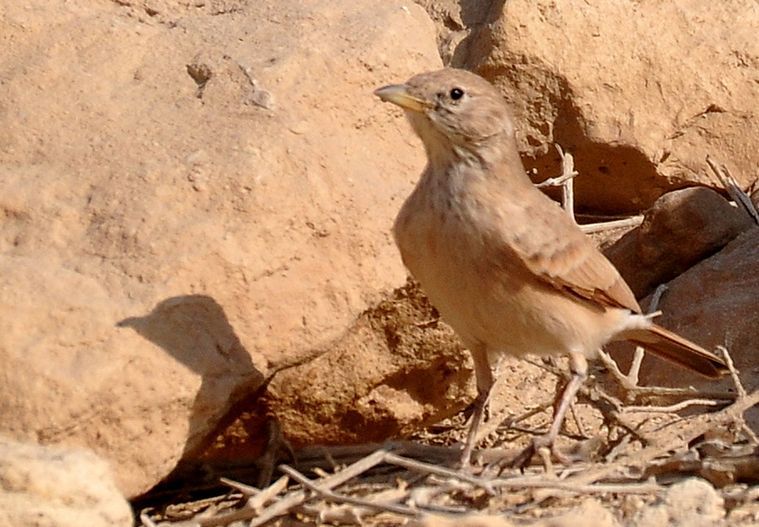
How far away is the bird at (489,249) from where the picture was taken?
5230 millimetres

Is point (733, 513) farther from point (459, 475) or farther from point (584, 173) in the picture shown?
point (584, 173)

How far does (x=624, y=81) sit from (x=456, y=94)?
2574 mm

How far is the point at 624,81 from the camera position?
7816mm

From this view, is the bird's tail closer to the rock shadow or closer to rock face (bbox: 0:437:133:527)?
the rock shadow

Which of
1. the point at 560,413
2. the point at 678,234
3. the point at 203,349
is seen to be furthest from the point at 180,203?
the point at 678,234

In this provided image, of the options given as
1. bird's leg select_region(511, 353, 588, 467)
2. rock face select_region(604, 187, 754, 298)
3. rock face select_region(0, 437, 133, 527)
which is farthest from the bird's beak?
rock face select_region(604, 187, 754, 298)

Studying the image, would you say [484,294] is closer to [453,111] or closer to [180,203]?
[453,111]

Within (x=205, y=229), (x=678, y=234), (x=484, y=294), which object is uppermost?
(x=205, y=229)

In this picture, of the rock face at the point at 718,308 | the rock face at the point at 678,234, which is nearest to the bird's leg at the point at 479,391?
the rock face at the point at 718,308

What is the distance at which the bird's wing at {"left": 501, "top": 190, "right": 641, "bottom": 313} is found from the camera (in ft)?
17.3

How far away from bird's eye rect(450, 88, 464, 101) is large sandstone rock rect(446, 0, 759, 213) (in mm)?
2168

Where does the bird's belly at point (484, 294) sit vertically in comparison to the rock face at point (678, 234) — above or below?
above

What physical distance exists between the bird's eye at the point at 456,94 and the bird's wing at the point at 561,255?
0.45m

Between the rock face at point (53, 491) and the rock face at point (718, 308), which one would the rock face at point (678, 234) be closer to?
the rock face at point (718, 308)
